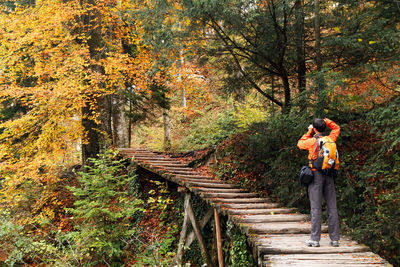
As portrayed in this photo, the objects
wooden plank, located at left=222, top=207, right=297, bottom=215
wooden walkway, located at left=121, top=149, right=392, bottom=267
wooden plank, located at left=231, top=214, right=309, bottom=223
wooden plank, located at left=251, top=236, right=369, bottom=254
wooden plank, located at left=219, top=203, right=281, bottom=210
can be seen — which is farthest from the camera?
wooden plank, located at left=219, top=203, right=281, bottom=210

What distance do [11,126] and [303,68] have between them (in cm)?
Answer: 1060

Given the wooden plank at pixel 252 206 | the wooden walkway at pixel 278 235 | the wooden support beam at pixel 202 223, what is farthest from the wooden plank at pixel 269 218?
the wooden support beam at pixel 202 223

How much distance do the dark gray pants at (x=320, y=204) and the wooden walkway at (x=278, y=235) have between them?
0.84ft

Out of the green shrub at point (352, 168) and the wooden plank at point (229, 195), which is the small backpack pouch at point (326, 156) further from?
the wooden plank at point (229, 195)

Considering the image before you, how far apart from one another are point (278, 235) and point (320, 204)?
42.5 inches

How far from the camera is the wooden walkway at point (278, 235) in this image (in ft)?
13.7

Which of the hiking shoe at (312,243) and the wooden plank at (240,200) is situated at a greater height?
the wooden plank at (240,200)

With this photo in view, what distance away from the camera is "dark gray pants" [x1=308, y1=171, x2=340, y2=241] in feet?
15.3

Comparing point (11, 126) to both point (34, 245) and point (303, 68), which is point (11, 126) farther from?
point (303, 68)

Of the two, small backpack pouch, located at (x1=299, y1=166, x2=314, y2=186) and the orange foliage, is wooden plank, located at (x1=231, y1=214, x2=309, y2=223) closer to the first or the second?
small backpack pouch, located at (x1=299, y1=166, x2=314, y2=186)

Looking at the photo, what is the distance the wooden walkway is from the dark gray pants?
26cm

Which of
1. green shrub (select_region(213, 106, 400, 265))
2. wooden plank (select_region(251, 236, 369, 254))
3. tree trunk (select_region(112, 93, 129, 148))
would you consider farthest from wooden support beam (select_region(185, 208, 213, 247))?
tree trunk (select_region(112, 93, 129, 148))

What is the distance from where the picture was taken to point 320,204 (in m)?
4.78

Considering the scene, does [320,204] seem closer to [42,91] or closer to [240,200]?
[240,200]
